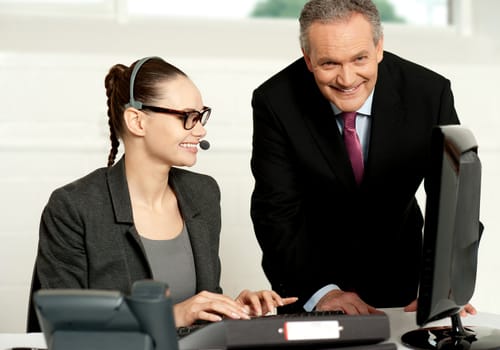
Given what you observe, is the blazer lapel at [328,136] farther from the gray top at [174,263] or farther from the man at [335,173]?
the gray top at [174,263]

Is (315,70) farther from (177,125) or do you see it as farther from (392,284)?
(392,284)

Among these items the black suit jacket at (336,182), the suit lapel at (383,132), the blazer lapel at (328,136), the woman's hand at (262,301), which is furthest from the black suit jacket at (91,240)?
the suit lapel at (383,132)

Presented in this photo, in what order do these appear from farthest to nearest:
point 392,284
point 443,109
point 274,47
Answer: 1. point 274,47
2. point 392,284
3. point 443,109

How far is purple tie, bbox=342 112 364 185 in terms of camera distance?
2291mm

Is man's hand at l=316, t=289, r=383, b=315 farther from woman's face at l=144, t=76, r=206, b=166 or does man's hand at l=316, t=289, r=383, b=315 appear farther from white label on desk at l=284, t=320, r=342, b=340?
white label on desk at l=284, t=320, r=342, b=340

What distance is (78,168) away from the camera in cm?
330

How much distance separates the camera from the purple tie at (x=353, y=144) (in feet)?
7.52

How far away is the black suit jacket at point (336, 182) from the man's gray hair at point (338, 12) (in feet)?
0.70

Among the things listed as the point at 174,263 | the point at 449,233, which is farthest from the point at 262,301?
the point at 449,233

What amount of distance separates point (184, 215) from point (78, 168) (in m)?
1.22

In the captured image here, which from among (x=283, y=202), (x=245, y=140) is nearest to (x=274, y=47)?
(x=245, y=140)

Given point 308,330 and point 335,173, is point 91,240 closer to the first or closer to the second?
point 335,173

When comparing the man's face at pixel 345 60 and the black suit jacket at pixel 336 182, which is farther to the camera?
the black suit jacket at pixel 336 182

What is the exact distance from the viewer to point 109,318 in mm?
1213
